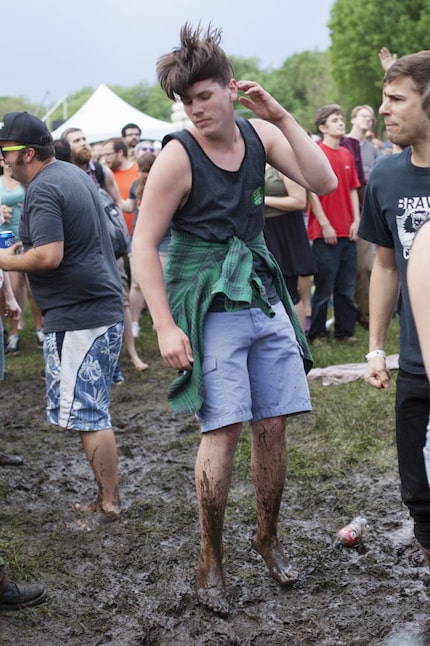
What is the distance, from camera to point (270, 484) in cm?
377

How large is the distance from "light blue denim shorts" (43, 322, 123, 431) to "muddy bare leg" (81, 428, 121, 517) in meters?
0.06

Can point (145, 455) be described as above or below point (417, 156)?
below

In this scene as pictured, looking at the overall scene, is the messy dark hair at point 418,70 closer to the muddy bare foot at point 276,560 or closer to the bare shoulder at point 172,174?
the bare shoulder at point 172,174

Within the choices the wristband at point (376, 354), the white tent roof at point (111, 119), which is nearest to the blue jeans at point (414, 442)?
the wristband at point (376, 354)

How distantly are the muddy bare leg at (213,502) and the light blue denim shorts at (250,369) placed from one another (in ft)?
0.27

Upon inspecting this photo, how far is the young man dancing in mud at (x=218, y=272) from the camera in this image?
3.44 meters

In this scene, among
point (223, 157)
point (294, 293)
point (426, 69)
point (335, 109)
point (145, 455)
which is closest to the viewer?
point (426, 69)

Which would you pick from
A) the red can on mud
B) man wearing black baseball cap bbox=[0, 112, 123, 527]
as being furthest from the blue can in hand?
the red can on mud

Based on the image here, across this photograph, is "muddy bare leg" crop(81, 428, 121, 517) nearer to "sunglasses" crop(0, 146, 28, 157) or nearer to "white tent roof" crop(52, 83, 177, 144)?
"sunglasses" crop(0, 146, 28, 157)

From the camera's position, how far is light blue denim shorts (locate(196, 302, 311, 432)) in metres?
3.50

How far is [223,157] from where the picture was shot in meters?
3.55

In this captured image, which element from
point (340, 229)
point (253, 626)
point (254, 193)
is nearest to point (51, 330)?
point (254, 193)

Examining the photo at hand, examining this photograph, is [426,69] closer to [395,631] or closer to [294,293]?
[395,631]

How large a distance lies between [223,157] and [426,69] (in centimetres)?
88
